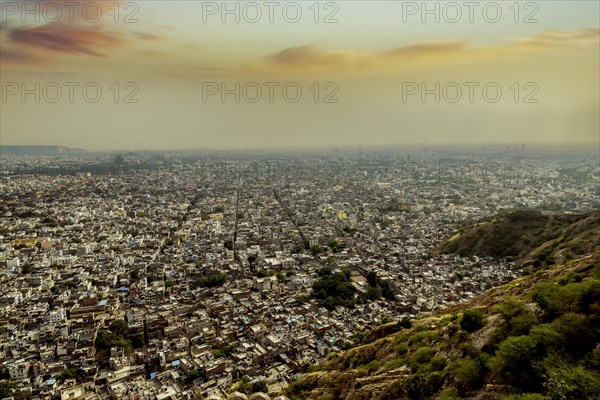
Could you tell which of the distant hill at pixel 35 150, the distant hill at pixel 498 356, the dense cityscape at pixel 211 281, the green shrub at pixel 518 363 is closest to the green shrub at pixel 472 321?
the distant hill at pixel 498 356

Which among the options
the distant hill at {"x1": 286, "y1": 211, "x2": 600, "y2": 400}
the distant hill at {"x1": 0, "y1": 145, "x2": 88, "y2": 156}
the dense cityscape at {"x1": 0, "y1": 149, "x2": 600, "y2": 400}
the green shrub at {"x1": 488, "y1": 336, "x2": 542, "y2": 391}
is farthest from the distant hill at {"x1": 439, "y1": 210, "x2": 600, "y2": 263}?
the distant hill at {"x1": 0, "y1": 145, "x2": 88, "y2": 156}

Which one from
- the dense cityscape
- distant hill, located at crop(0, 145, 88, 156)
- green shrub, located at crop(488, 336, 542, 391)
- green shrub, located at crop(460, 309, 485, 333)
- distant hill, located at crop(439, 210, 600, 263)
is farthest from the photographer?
distant hill, located at crop(0, 145, 88, 156)

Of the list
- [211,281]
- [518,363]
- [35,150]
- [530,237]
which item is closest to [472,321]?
[518,363]

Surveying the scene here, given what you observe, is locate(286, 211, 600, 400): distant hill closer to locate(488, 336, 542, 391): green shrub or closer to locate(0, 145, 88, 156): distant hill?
locate(488, 336, 542, 391): green shrub

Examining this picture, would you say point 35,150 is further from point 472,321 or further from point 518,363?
point 518,363

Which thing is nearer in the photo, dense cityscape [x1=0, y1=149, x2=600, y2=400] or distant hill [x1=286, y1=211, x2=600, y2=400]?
distant hill [x1=286, y1=211, x2=600, y2=400]

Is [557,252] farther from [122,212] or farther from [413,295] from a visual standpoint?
[122,212]
